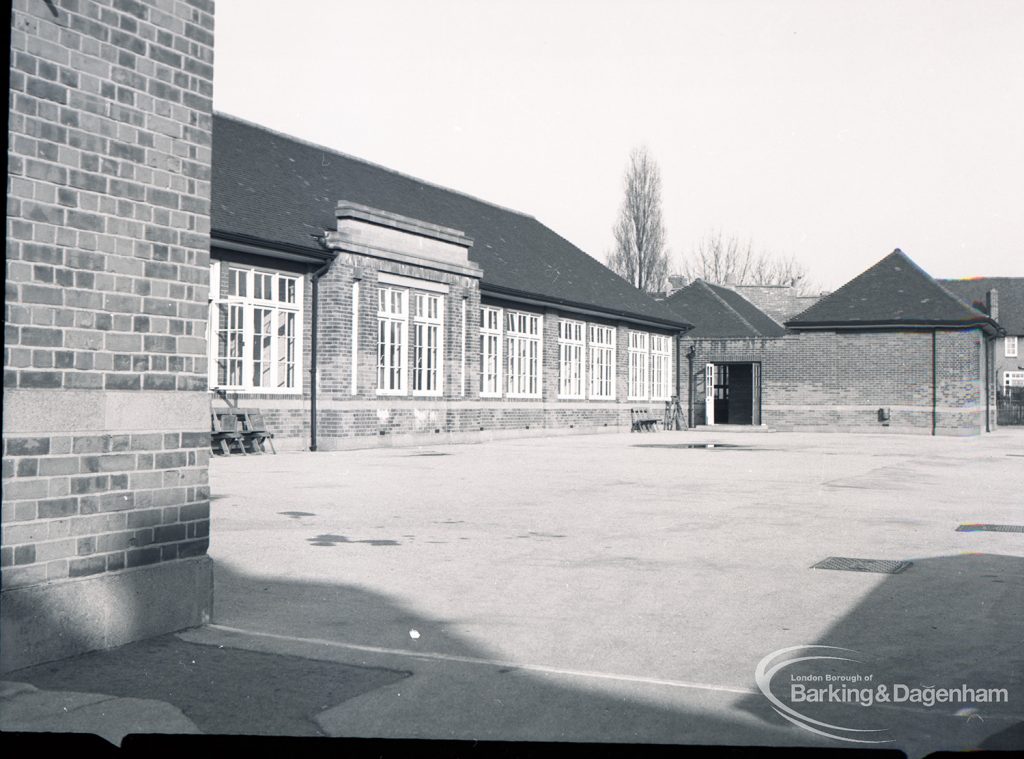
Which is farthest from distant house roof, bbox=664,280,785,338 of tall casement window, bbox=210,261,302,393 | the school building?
tall casement window, bbox=210,261,302,393

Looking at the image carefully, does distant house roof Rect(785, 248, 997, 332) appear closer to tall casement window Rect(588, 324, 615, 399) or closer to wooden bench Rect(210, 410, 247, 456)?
tall casement window Rect(588, 324, 615, 399)

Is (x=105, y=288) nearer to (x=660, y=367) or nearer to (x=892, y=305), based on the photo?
(x=660, y=367)

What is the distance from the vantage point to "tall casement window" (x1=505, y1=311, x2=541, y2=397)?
29547 millimetres

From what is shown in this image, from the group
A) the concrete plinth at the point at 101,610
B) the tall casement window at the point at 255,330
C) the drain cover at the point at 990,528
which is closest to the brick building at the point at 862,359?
the tall casement window at the point at 255,330

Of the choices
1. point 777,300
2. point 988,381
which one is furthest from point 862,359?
point 777,300

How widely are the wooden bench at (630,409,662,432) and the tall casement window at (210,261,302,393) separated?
A: 17.3 metres

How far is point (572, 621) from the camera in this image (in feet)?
19.1

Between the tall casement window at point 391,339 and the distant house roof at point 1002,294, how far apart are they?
174ft

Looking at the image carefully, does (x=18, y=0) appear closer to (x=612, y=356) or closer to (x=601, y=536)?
(x=601, y=536)

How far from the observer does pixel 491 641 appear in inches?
211

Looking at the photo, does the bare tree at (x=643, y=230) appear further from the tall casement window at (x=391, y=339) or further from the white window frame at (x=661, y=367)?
the tall casement window at (x=391, y=339)

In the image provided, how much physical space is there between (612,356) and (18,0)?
1238 inches

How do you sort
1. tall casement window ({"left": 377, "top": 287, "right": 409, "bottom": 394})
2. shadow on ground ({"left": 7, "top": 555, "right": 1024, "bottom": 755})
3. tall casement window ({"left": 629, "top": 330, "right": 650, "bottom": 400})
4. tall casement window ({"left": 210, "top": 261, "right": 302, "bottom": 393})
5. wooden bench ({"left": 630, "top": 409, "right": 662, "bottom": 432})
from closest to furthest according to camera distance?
shadow on ground ({"left": 7, "top": 555, "right": 1024, "bottom": 755}), tall casement window ({"left": 210, "top": 261, "right": 302, "bottom": 393}), tall casement window ({"left": 377, "top": 287, "right": 409, "bottom": 394}), wooden bench ({"left": 630, "top": 409, "right": 662, "bottom": 432}), tall casement window ({"left": 629, "top": 330, "right": 650, "bottom": 400})

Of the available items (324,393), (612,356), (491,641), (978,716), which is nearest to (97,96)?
(491,641)
